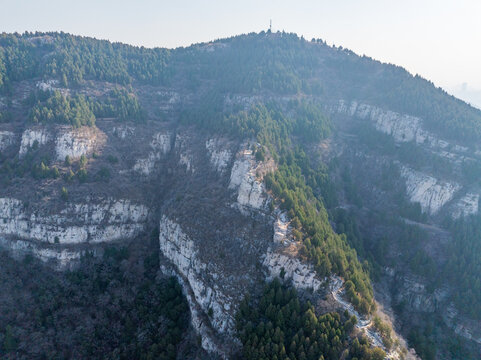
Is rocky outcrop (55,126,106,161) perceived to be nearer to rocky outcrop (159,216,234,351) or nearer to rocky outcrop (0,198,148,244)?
rocky outcrop (0,198,148,244)

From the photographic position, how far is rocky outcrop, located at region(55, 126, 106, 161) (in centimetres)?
8944

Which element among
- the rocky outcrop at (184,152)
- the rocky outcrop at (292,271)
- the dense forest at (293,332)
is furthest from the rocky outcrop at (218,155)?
the dense forest at (293,332)

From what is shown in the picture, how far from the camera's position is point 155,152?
105 metres

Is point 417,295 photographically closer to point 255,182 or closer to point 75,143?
point 255,182

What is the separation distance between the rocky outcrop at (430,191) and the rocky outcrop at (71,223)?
8037 cm

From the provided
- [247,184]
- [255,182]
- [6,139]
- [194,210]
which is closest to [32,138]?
[6,139]

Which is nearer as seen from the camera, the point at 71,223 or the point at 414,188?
the point at 71,223

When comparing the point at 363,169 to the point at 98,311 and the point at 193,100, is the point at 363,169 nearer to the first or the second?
the point at 193,100

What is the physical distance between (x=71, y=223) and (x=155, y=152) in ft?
116

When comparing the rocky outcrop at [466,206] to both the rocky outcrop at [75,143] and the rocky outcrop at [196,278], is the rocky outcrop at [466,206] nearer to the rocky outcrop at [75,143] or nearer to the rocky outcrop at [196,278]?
the rocky outcrop at [196,278]

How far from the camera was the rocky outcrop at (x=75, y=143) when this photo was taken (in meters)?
89.4

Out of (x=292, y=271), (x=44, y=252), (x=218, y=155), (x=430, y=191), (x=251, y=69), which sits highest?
(x=251, y=69)

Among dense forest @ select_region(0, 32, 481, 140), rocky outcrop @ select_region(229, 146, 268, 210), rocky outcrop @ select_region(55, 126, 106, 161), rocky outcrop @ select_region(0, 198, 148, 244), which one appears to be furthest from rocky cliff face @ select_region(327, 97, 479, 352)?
rocky outcrop @ select_region(55, 126, 106, 161)

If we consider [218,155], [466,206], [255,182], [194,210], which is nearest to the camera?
[255,182]
